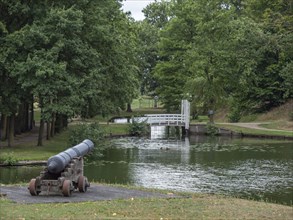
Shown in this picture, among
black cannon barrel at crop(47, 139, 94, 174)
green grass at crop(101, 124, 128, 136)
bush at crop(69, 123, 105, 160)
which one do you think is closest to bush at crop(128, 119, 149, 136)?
green grass at crop(101, 124, 128, 136)

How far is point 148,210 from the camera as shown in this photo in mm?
12469

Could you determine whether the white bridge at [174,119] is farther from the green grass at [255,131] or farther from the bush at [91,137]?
the bush at [91,137]

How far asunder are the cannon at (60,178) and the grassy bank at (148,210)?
1104 mm

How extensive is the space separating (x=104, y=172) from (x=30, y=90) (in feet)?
24.2

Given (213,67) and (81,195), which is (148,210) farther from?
(213,67)

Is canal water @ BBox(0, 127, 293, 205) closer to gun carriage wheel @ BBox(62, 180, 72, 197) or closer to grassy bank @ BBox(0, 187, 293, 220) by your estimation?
grassy bank @ BBox(0, 187, 293, 220)

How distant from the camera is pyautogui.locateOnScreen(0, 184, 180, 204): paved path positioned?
1391 centimetres

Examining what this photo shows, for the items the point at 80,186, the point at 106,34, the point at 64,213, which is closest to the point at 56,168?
the point at 80,186

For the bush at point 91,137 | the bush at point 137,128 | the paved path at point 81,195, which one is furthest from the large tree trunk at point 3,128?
the paved path at point 81,195

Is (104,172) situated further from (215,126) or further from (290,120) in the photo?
(290,120)

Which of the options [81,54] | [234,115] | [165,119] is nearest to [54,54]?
[81,54]

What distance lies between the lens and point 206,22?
189 ft

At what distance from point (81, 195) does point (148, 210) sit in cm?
301

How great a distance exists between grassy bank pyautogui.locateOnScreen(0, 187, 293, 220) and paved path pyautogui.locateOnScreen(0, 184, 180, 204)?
584 millimetres
